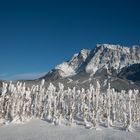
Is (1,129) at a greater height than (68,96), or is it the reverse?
(68,96)

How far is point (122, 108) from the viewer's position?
351 feet

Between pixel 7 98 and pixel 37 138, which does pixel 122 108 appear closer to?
pixel 7 98

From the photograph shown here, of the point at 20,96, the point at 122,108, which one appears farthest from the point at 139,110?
the point at 20,96

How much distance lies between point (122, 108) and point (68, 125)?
35434 mm

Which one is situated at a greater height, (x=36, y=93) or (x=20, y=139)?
(x=36, y=93)

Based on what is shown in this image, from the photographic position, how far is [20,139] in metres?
54.2

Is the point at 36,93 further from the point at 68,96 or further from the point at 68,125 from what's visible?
the point at 68,125

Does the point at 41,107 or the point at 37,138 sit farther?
Result: the point at 41,107

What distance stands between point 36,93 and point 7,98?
1392 centimetres

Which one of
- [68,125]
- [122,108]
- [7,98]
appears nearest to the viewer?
[68,125]

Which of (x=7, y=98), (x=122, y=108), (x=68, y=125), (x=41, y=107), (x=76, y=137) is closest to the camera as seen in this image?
(x=76, y=137)

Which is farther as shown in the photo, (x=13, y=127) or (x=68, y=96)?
(x=68, y=96)

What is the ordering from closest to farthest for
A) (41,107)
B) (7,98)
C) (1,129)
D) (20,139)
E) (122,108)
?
(20,139) → (1,129) → (7,98) → (41,107) → (122,108)

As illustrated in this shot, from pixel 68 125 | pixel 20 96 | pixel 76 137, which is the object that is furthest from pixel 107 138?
pixel 20 96
